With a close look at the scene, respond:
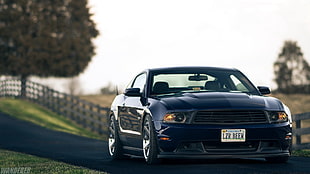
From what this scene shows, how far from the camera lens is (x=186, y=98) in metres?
10.8

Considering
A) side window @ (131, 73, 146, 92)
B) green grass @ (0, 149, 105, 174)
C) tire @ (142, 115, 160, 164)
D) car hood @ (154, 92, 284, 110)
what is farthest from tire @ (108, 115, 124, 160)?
car hood @ (154, 92, 284, 110)

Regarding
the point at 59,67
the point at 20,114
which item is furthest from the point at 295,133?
the point at 59,67

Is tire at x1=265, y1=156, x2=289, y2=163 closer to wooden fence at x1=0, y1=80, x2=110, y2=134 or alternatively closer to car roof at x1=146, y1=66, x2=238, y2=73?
car roof at x1=146, y1=66, x2=238, y2=73

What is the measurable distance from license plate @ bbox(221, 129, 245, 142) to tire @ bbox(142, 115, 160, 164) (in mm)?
1098

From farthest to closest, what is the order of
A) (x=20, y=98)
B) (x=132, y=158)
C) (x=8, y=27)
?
(x=8, y=27) → (x=20, y=98) → (x=132, y=158)

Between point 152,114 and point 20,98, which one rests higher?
point 152,114

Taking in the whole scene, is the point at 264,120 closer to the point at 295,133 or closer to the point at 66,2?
the point at 295,133

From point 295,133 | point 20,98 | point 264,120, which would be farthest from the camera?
point 20,98

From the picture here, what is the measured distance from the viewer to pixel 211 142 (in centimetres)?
1019

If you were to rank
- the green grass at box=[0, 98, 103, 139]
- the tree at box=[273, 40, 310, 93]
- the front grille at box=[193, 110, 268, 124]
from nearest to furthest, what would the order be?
1. the front grille at box=[193, 110, 268, 124]
2. the green grass at box=[0, 98, 103, 139]
3. the tree at box=[273, 40, 310, 93]

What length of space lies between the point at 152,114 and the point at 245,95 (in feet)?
5.10

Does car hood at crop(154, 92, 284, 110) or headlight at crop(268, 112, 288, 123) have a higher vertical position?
car hood at crop(154, 92, 284, 110)

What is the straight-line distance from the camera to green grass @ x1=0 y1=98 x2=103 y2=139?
34.6 metres

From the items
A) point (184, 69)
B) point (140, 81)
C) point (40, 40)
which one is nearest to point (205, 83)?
point (184, 69)
